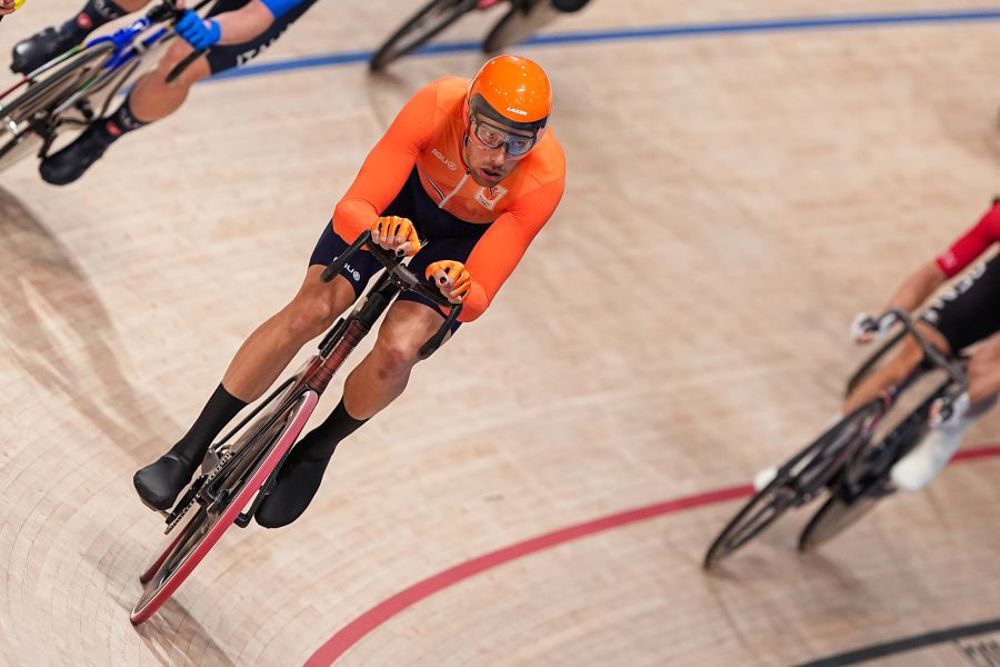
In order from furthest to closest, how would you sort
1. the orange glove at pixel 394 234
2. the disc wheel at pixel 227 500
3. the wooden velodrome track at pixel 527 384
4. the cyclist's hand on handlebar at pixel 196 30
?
the cyclist's hand on handlebar at pixel 196 30 → the wooden velodrome track at pixel 527 384 → the disc wheel at pixel 227 500 → the orange glove at pixel 394 234

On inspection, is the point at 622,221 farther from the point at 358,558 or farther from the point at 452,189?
the point at 452,189

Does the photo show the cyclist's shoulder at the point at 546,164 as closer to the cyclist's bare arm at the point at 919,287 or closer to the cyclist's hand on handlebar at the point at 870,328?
the cyclist's hand on handlebar at the point at 870,328

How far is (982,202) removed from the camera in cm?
766

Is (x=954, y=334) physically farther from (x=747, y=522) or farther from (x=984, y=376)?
(x=747, y=522)

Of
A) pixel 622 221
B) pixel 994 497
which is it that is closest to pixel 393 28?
pixel 622 221

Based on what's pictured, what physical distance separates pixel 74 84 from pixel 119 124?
0.78ft

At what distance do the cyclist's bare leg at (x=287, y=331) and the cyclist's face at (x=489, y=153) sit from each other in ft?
1.40

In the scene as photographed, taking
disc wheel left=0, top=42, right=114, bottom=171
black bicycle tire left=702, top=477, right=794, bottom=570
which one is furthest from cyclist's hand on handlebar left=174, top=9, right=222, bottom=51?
black bicycle tire left=702, top=477, right=794, bottom=570

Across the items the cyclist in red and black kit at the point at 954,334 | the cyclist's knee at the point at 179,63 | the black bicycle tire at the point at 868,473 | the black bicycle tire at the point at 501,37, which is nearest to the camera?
the cyclist's knee at the point at 179,63

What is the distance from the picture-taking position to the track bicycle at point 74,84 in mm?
4363

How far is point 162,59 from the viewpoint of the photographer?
15.1 ft

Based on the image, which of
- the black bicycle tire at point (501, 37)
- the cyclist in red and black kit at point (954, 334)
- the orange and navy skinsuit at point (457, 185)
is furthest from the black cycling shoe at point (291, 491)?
the black bicycle tire at point (501, 37)

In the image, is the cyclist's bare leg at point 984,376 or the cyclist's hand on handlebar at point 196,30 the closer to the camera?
the cyclist's hand on handlebar at point 196,30

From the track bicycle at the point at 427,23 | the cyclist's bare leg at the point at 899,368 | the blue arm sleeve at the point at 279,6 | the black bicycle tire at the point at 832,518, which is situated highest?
the blue arm sleeve at the point at 279,6
